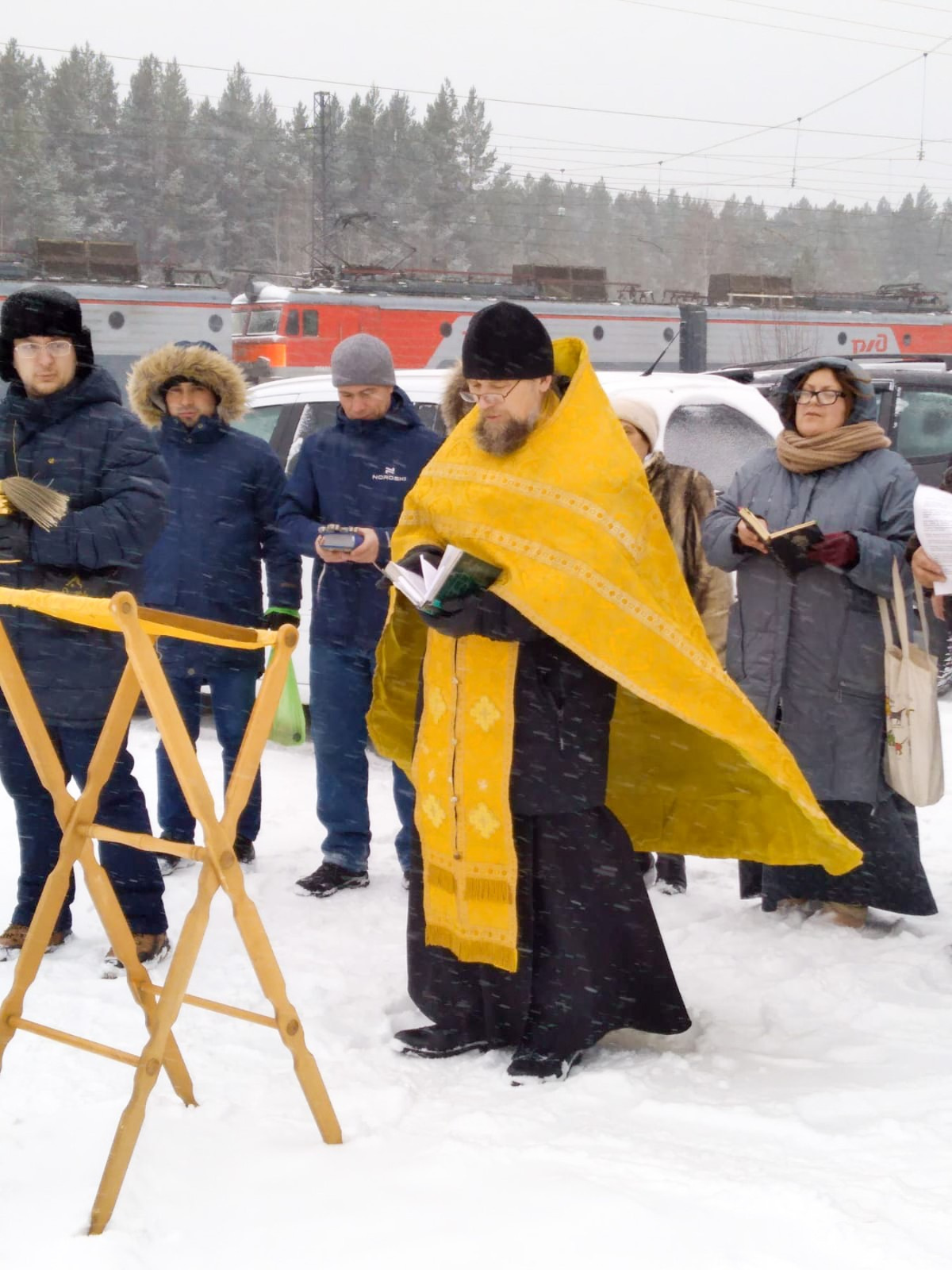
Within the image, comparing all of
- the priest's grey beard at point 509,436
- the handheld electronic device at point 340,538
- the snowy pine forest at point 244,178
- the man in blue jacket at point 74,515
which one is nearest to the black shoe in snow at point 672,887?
the handheld electronic device at point 340,538

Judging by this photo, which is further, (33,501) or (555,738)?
(33,501)

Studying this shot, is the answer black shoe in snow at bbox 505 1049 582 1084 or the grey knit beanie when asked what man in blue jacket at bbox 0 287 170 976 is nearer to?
the grey knit beanie

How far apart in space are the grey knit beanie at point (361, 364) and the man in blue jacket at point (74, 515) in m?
0.92

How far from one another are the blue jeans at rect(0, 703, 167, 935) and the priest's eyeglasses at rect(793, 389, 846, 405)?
231 centimetres

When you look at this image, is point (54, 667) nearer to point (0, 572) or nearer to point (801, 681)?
point (0, 572)

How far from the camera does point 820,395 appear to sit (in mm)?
4340

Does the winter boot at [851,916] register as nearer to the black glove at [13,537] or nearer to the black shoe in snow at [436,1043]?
the black shoe in snow at [436,1043]

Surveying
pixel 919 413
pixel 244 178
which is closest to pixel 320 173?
pixel 244 178

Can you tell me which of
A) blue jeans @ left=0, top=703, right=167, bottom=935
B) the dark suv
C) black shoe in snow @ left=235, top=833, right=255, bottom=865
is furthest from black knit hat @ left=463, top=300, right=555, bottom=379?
the dark suv

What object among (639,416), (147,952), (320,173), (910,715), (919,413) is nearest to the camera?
(147,952)

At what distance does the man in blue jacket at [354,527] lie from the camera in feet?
15.8

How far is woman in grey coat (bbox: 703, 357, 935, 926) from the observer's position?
14.3ft

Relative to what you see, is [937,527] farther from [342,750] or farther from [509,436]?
[342,750]

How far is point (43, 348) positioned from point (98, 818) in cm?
132
